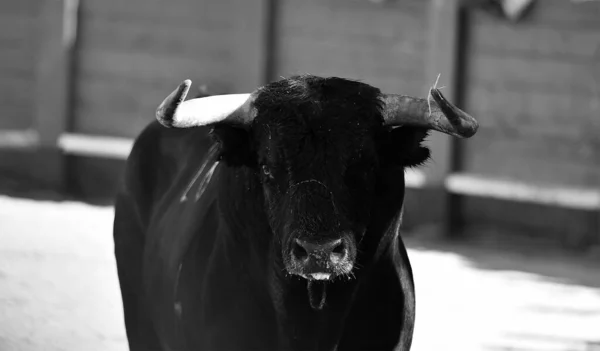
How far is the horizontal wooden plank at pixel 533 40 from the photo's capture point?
9578mm

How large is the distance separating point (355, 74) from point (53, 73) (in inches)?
123

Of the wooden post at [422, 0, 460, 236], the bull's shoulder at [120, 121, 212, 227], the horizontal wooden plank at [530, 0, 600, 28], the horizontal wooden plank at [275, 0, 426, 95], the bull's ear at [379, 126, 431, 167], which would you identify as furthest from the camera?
the horizontal wooden plank at [275, 0, 426, 95]

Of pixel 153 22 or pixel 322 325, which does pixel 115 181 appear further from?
pixel 322 325

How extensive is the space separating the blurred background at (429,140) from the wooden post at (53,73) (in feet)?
0.06

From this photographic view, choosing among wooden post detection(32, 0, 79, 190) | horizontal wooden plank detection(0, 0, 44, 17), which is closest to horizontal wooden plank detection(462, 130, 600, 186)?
wooden post detection(32, 0, 79, 190)

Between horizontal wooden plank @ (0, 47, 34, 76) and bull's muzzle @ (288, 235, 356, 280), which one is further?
horizontal wooden plank @ (0, 47, 34, 76)

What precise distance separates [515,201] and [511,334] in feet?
11.3

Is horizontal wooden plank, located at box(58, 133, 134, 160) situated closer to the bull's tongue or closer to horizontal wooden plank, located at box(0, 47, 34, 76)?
horizontal wooden plank, located at box(0, 47, 34, 76)

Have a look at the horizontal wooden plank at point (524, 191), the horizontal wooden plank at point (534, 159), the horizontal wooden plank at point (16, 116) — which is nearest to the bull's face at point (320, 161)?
the horizontal wooden plank at point (524, 191)

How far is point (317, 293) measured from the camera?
11.5ft

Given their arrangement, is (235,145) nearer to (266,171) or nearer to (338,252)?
(266,171)

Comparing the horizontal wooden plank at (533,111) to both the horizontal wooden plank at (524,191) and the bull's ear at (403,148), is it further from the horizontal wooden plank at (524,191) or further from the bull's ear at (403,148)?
the bull's ear at (403,148)

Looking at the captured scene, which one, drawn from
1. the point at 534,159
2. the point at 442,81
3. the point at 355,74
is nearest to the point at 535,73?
the point at 534,159

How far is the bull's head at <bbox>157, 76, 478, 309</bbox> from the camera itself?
3.22 m
